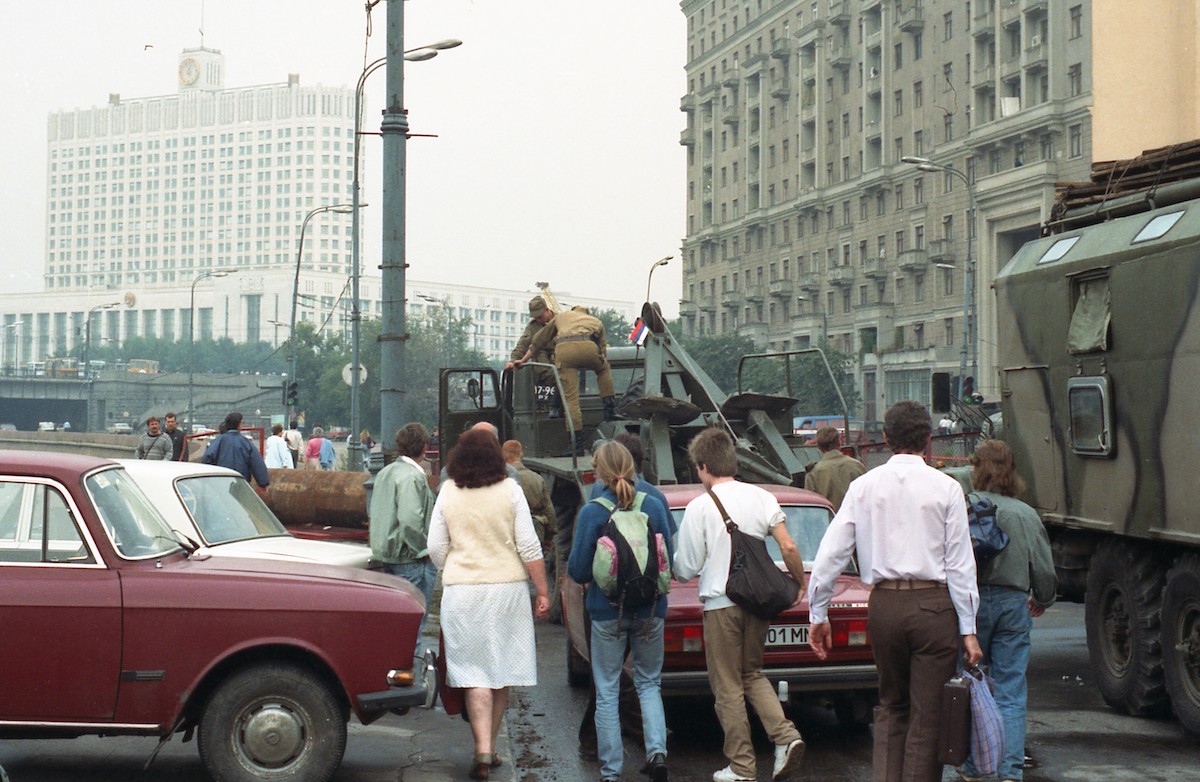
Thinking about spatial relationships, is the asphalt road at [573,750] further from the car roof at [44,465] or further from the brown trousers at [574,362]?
the brown trousers at [574,362]

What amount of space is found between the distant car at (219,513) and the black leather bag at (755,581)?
9.48 feet

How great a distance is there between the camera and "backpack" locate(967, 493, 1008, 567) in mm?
6953

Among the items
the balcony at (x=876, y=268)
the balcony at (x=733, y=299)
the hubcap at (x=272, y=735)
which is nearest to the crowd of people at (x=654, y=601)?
the hubcap at (x=272, y=735)

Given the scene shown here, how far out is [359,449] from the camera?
36.6 metres

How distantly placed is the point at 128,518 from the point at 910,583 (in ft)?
12.2

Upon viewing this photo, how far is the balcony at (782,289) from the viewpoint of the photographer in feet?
307

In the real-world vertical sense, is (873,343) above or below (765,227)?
below

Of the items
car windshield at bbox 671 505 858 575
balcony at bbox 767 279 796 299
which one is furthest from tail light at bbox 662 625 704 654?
balcony at bbox 767 279 796 299

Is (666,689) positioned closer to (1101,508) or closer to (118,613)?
(118,613)

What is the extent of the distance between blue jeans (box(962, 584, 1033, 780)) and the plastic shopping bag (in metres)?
1.45

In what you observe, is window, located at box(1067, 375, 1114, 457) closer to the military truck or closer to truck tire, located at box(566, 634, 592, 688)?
the military truck

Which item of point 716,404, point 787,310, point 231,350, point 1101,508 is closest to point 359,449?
point 716,404

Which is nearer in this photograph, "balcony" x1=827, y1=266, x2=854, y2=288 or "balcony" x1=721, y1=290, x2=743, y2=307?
"balcony" x1=827, y1=266, x2=854, y2=288

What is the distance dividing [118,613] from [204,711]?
2.00 feet
